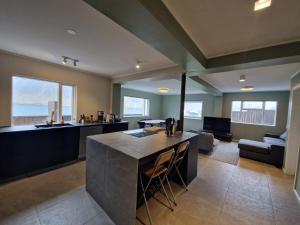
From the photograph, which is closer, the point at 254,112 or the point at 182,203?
the point at 182,203

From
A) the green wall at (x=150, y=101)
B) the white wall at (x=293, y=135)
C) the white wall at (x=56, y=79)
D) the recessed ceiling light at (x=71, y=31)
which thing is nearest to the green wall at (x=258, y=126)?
the white wall at (x=293, y=135)

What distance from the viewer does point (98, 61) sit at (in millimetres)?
3066

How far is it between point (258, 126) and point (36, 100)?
839cm

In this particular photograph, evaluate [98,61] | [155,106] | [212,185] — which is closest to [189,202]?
[212,185]

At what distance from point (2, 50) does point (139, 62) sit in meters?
2.73

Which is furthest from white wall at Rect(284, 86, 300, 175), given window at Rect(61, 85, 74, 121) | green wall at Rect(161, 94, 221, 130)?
window at Rect(61, 85, 74, 121)

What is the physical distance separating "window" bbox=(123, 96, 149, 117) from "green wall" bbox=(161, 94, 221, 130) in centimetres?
162

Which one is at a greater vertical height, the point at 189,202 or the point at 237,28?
the point at 237,28

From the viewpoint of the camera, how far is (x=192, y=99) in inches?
325

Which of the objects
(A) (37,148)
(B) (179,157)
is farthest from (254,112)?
(A) (37,148)

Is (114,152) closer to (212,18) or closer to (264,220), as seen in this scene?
(212,18)

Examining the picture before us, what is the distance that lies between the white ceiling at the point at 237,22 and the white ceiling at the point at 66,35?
86 cm

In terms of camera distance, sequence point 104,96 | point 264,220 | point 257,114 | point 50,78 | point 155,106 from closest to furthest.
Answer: point 264,220 → point 50,78 → point 104,96 → point 257,114 → point 155,106

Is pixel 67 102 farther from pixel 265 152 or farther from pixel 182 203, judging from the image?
pixel 265 152
